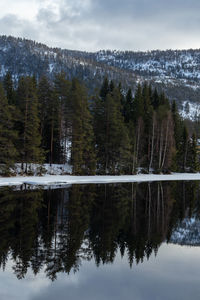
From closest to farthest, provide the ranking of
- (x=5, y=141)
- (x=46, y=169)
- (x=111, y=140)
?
(x=5, y=141) → (x=46, y=169) → (x=111, y=140)

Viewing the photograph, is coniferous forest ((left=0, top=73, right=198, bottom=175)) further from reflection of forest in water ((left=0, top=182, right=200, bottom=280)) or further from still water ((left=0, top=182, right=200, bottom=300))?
still water ((left=0, top=182, right=200, bottom=300))

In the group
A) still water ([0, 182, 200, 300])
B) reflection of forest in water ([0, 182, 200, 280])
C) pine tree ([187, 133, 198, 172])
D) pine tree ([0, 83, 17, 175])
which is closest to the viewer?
still water ([0, 182, 200, 300])

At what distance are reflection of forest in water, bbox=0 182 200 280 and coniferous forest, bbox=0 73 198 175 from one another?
16.6 m

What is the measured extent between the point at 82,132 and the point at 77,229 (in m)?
30.3

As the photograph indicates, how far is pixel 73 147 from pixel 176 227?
29.0 metres

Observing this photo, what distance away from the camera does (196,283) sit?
27.9 feet

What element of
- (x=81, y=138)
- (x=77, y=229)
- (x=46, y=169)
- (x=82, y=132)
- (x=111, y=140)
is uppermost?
(x=82, y=132)

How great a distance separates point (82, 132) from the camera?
43156 millimetres

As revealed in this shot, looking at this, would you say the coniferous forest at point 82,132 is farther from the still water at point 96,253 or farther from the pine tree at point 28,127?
the still water at point 96,253

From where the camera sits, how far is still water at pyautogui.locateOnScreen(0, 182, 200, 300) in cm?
781

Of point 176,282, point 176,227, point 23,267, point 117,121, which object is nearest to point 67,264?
point 23,267

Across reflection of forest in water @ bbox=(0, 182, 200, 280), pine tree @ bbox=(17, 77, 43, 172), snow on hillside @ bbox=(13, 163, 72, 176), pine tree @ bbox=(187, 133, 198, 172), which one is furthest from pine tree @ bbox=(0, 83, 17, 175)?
pine tree @ bbox=(187, 133, 198, 172)

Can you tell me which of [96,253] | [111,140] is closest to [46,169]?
[111,140]

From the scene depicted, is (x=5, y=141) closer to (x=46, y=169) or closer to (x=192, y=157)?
(x=46, y=169)
